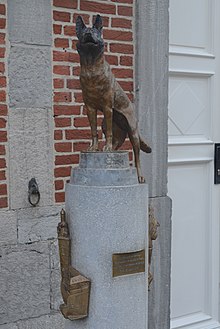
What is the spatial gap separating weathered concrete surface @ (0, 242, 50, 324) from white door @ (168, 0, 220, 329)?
1.10 meters

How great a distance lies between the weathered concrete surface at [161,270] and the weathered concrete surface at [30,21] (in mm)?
1273

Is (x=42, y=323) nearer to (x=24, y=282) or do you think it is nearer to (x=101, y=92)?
(x=24, y=282)

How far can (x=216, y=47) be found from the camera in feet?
13.7

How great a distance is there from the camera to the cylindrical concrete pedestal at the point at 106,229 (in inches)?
93.7

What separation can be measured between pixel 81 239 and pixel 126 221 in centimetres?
20

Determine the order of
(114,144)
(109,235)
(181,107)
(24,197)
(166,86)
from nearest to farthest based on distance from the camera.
Result: (109,235) < (114,144) < (24,197) < (166,86) < (181,107)

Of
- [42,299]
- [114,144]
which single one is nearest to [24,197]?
Result: [42,299]

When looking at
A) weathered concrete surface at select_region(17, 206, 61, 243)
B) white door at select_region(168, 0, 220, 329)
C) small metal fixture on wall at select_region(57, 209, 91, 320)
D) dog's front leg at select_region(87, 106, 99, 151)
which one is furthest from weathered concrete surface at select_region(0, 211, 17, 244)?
white door at select_region(168, 0, 220, 329)

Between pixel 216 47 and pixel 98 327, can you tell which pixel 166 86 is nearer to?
pixel 216 47

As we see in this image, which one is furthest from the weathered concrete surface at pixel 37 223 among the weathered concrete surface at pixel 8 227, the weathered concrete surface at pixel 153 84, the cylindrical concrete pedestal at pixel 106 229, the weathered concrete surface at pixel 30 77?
the cylindrical concrete pedestal at pixel 106 229

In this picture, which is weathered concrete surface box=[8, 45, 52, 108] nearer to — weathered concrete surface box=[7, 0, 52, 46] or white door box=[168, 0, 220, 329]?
weathered concrete surface box=[7, 0, 52, 46]

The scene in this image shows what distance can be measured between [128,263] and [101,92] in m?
0.72

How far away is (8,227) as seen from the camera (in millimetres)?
3188

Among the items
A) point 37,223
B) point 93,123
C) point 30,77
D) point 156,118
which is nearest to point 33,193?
point 37,223
